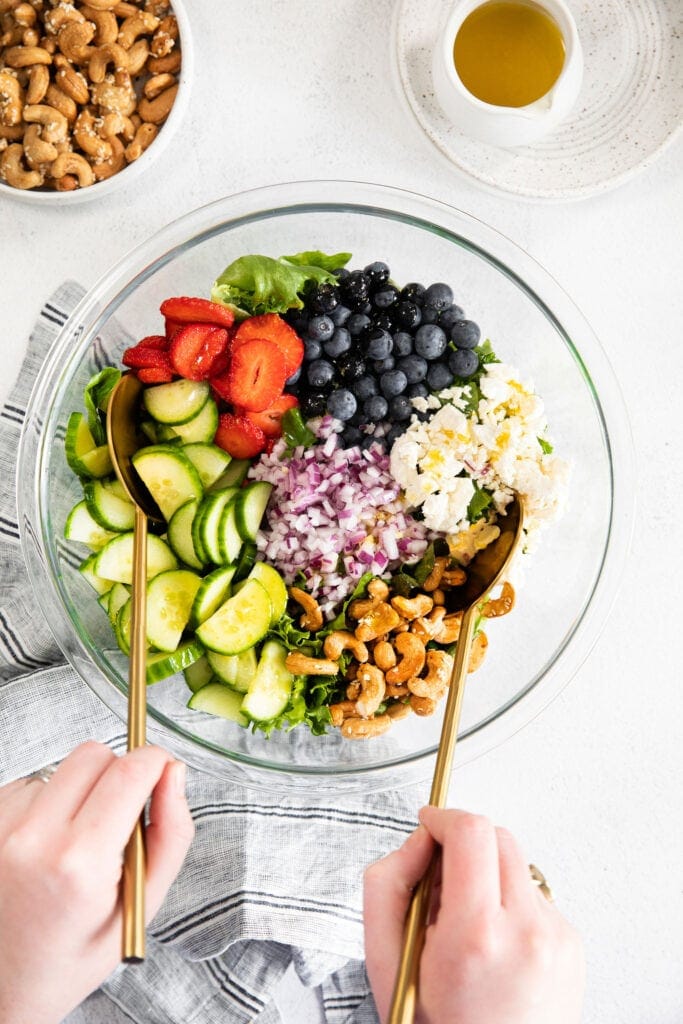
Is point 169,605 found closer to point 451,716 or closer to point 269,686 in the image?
point 269,686

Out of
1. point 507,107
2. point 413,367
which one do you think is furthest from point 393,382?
point 507,107

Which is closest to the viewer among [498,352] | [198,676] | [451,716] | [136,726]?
[136,726]

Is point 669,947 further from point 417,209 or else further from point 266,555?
point 417,209

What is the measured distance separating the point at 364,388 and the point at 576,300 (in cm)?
54

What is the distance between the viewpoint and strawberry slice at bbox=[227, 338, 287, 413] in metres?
1.34

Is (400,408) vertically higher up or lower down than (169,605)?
higher up

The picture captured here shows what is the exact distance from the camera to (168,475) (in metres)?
1.35

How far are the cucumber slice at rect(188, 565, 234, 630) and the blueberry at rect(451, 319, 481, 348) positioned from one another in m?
0.50

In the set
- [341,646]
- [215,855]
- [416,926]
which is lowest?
[215,855]

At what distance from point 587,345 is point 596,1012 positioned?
1.23 meters

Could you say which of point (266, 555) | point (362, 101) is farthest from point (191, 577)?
point (362, 101)

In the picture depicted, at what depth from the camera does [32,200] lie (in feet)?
5.25

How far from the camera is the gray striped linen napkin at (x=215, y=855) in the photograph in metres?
1.50

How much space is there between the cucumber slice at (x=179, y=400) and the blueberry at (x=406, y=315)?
12.4 inches
